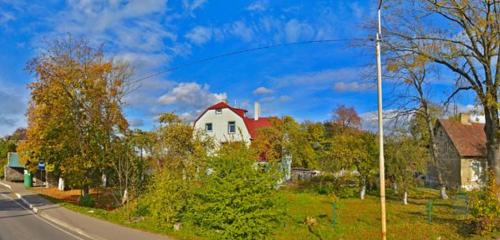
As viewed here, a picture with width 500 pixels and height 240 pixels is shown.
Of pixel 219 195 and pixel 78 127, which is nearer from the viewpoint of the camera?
pixel 219 195

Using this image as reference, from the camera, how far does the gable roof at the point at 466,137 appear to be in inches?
1608

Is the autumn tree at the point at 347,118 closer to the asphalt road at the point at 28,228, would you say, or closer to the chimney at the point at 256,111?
the chimney at the point at 256,111

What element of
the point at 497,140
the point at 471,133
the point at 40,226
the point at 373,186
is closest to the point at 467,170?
the point at 471,133

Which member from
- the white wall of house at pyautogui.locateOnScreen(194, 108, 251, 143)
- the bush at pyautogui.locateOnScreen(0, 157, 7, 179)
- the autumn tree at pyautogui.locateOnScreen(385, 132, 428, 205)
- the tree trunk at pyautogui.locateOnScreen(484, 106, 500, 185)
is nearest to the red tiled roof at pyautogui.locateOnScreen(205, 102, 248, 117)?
the white wall of house at pyautogui.locateOnScreen(194, 108, 251, 143)

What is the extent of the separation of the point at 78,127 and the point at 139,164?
681cm

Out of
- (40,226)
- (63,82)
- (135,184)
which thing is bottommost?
(40,226)

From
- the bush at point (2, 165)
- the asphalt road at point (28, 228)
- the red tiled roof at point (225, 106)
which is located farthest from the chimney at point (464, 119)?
the bush at point (2, 165)

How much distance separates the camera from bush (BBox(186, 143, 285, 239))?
12.5 m

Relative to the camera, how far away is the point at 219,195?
41.3ft

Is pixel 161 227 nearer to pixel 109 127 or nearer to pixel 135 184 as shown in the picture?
pixel 135 184

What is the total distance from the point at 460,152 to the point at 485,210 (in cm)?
2815

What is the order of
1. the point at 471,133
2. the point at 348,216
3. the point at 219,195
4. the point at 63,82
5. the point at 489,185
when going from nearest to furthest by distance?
the point at 219,195
the point at 489,185
the point at 348,216
the point at 63,82
the point at 471,133

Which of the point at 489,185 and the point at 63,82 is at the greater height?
the point at 63,82

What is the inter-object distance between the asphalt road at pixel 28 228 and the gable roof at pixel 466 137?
34170mm
